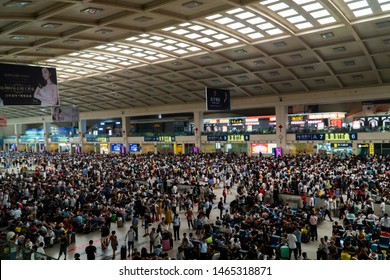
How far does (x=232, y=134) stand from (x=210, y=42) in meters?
19.5

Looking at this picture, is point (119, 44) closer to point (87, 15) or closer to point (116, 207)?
point (87, 15)

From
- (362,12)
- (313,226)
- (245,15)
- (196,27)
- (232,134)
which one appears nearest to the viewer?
(313,226)

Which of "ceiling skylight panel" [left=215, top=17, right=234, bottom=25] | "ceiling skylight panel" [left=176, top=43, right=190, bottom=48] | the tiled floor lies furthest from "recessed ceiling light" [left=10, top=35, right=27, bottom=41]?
the tiled floor

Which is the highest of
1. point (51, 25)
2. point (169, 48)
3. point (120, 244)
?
point (169, 48)

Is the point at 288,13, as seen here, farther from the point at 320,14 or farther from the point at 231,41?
the point at 231,41

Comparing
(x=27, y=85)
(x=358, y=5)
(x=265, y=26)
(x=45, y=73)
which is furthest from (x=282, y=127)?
(x=27, y=85)

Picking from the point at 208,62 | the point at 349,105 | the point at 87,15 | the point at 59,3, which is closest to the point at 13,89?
the point at 59,3

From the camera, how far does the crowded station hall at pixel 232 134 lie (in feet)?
41.5

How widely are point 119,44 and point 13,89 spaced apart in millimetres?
12464

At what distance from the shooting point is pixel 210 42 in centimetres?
2920

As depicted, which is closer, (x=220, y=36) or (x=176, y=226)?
(x=176, y=226)

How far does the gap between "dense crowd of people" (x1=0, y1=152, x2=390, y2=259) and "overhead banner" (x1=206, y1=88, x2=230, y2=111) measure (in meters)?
5.40

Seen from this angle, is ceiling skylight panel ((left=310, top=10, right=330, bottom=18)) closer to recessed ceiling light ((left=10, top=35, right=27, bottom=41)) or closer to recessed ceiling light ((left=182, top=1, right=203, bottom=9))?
recessed ceiling light ((left=182, top=1, right=203, bottom=9))

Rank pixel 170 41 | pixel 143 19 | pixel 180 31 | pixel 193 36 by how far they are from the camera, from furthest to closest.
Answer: pixel 170 41 → pixel 193 36 → pixel 180 31 → pixel 143 19
